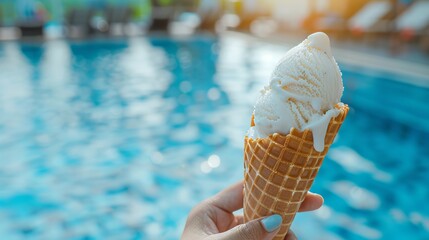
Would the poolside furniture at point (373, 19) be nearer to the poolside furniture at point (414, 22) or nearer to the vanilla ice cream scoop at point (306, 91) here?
the poolside furniture at point (414, 22)

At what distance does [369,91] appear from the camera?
8516 mm

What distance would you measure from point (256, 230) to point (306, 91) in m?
0.53

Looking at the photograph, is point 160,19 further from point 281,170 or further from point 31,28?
point 281,170

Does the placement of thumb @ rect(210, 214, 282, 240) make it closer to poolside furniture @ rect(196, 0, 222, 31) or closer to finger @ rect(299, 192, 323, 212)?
finger @ rect(299, 192, 323, 212)

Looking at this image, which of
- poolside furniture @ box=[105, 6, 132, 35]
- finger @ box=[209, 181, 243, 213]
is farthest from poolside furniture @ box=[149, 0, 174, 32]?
finger @ box=[209, 181, 243, 213]

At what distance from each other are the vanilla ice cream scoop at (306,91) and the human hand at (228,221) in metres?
0.35

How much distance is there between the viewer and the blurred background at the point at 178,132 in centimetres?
411

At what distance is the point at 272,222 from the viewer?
5.03ft

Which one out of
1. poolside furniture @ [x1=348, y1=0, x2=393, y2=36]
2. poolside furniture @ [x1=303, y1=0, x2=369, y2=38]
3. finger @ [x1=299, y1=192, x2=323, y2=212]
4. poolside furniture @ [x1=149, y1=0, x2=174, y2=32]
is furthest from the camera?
poolside furniture @ [x1=149, y1=0, x2=174, y2=32]

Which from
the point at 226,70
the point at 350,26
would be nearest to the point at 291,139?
the point at 226,70

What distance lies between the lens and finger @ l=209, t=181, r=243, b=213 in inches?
68.6

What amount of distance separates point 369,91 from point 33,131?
6.52 m

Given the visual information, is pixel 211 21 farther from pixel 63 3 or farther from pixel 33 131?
pixel 33 131

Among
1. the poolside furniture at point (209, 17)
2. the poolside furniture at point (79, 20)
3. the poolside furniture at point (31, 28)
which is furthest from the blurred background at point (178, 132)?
the poolside furniture at point (209, 17)
